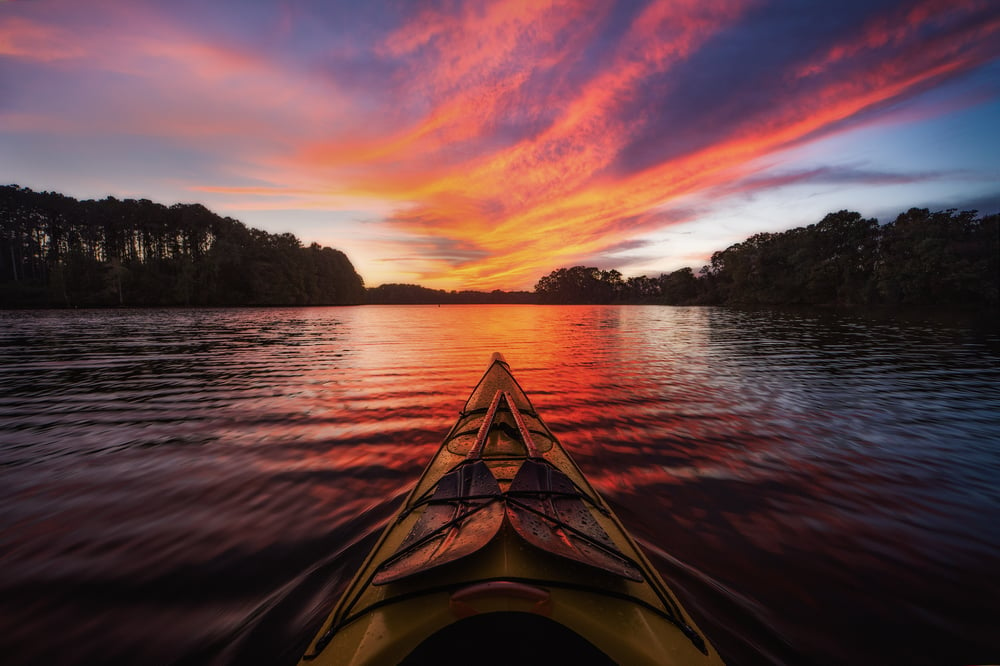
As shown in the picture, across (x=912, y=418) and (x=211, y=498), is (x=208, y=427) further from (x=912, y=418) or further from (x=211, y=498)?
(x=912, y=418)

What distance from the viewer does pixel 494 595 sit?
186 cm

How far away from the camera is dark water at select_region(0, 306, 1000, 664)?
2768 millimetres

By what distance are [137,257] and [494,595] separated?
114220mm

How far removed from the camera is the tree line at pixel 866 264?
160 feet

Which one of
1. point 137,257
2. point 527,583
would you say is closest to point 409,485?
point 527,583

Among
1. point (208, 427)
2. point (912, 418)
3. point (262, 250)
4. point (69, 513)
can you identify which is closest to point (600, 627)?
point (69, 513)

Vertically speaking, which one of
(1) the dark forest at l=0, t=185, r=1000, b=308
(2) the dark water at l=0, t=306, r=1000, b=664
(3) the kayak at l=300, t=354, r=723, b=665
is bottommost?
(2) the dark water at l=0, t=306, r=1000, b=664

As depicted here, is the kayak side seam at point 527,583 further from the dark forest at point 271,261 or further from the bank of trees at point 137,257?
the bank of trees at point 137,257

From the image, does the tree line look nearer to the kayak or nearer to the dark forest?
the dark forest

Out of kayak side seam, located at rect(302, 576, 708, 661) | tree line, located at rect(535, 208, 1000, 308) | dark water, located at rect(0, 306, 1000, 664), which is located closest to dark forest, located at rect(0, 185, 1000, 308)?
tree line, located at rect(535, 208, 1000, 308)

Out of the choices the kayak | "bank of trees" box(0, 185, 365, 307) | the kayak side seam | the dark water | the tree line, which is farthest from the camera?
"bank of trees" box(0, 185, 365, 307)

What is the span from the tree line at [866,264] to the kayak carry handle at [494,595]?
7458 centimetres

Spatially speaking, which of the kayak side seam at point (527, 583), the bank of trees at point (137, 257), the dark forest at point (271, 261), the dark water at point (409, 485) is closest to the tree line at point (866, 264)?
the dark forest at point (271, 261)

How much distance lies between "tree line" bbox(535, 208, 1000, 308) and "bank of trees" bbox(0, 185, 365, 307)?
346 feet
